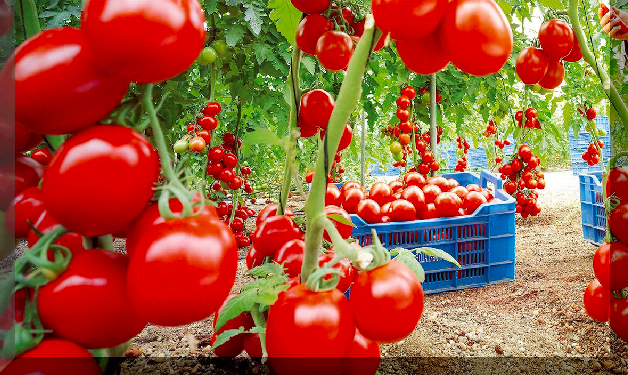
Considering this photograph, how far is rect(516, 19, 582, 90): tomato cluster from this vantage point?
1089mm

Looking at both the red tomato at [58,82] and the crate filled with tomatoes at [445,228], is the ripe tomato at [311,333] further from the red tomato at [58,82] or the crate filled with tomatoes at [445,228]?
the crate filled with tomatoes at [445,228]

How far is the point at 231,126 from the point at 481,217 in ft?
7.71

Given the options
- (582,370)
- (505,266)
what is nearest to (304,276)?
(582,370)

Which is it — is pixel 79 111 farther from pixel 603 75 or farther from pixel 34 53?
pixel 603 75

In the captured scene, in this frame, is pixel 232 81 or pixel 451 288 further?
pixel 451 288

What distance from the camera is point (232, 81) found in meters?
2.39

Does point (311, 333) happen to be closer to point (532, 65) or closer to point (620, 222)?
point (532, 65)

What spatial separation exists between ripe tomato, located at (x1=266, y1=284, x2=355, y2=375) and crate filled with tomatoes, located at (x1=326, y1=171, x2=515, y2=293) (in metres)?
A: 1.96

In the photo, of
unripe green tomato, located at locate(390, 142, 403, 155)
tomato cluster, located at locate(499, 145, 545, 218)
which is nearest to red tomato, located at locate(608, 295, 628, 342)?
unripe green tomato, located at locate(390, 142, 403, 155)

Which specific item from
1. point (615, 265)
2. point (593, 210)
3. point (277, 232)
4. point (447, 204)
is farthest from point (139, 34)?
point (593, 210)

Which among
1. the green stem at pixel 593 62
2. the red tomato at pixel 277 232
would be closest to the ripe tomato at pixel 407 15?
the red tomato at pixel 277 232

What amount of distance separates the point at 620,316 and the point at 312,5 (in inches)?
55.1

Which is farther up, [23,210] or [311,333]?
[23,210]

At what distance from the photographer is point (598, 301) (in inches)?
62.2
